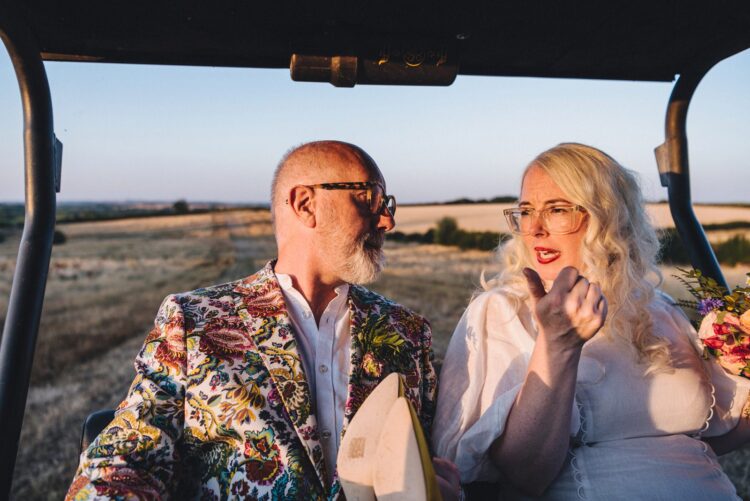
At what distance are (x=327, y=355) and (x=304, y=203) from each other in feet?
2.19

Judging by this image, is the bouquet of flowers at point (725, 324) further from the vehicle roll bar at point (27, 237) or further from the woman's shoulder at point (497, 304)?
the vehicle roll bar at point (27, 237)

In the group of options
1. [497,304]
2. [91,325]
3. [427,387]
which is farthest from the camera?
[91,325]

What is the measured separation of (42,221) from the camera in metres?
2.10

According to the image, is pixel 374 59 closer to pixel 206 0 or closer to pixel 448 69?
pixel 448 69

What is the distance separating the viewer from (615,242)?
2.69 metres

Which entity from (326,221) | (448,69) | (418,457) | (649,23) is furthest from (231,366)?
(649,23)

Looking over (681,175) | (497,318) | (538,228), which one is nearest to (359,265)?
(497,318)

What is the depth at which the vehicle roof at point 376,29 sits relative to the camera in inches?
83.4

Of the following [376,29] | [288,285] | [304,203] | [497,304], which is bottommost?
[497,304]

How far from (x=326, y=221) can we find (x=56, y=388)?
15959 millimetres

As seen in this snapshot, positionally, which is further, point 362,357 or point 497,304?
point 497,304

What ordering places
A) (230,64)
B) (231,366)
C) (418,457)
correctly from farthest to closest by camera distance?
(230,64) → (231,366) → (418,457)

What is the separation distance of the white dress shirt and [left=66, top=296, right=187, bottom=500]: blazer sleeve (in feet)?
1.50

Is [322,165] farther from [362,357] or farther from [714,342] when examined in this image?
[714,342]
